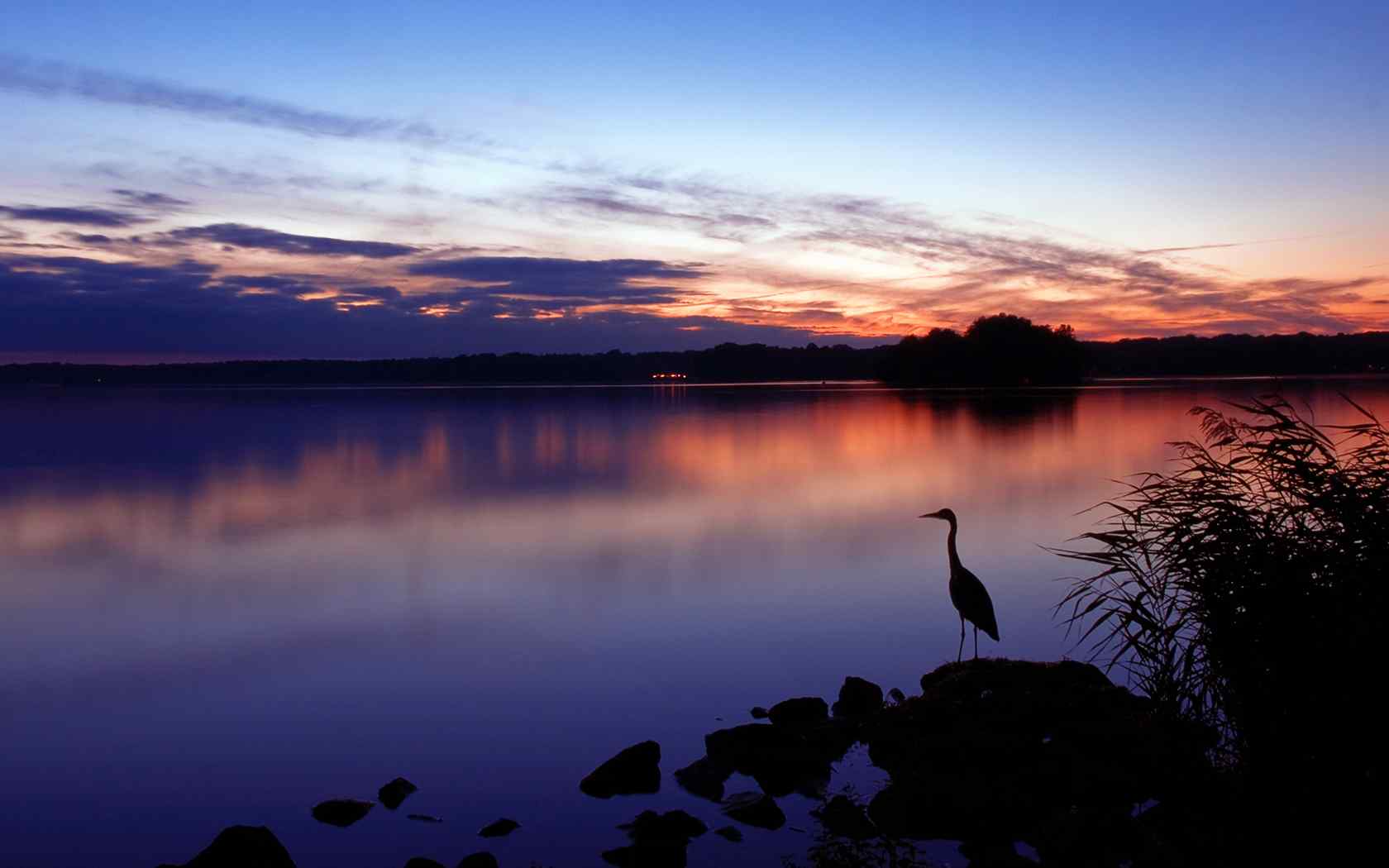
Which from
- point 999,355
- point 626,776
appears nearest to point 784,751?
point 626,776

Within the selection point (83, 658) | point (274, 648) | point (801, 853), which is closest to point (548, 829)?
point (801, 853)

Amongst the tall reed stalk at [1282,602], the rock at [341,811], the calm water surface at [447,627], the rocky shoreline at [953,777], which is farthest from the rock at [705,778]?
the tall reed stalk at [1282,602]

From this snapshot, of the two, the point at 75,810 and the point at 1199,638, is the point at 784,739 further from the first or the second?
the point at 75,810

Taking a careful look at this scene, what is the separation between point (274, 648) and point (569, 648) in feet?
11.7

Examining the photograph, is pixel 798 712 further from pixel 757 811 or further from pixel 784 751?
pixel 757 811

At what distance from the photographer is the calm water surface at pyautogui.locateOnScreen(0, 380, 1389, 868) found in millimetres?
7285

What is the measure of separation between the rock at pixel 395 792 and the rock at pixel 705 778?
2.02m

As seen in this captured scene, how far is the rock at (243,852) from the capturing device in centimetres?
559

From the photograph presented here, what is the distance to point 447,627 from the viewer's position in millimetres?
12773

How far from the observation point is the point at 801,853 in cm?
616

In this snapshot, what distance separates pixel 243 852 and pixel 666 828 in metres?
2.55

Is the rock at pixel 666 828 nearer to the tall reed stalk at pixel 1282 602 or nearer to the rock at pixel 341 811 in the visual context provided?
the rock at pixel 341 811

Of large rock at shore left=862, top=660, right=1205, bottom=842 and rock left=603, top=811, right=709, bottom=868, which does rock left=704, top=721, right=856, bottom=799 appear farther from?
rock left=603, top=811, right=709, bottom=868

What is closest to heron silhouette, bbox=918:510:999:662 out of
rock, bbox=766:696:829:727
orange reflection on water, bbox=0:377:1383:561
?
rock, bbox=766:696:829:727
